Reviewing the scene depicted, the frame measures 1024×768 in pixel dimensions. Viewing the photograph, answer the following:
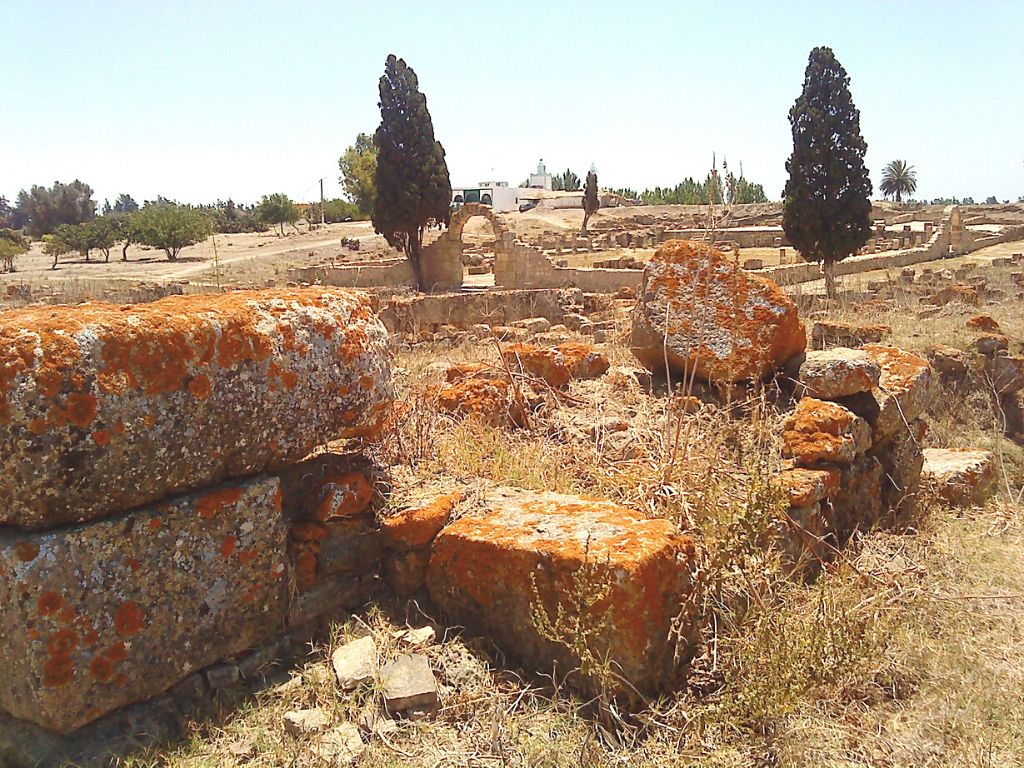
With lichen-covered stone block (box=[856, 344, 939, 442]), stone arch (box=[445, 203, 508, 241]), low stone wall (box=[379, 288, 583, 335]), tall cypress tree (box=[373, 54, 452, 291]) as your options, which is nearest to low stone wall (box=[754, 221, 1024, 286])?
stone arch (box=[445, 203, 508, 241])

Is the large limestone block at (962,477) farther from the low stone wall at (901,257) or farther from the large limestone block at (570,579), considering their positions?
the low stone wall at (901,257)

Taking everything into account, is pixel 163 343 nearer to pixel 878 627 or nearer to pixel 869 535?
pixel 878 627

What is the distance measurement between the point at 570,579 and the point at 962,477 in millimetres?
3647

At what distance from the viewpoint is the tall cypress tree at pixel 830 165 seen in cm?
1859

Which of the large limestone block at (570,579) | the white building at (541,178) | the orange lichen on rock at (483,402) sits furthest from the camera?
the white building at (541,178)

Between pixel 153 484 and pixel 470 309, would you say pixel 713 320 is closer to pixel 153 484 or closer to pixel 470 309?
pixel 153 484

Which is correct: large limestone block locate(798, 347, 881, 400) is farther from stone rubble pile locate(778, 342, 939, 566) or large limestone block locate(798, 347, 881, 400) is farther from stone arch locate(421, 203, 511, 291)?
stone arch locate(421, 203, 511, 291)

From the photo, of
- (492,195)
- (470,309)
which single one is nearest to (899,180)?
(492,195)

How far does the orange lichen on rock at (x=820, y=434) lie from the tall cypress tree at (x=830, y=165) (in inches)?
627

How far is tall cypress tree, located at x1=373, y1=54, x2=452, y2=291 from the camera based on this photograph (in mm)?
22047

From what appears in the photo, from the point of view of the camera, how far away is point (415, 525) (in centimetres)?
294

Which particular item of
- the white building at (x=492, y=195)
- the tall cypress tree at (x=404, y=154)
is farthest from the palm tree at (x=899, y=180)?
the tall cypress tree at (x=404, y=154)

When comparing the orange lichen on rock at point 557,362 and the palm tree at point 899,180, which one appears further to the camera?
the palm tree at point 899,180

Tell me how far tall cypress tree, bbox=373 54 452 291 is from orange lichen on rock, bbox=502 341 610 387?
17.9 m
